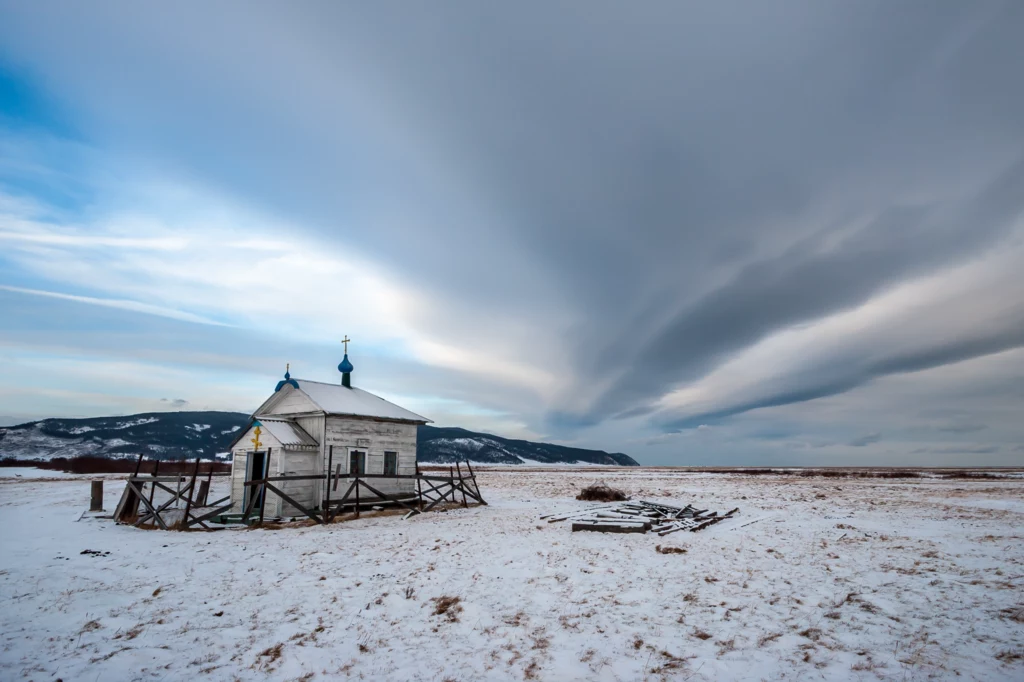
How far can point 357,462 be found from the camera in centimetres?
2347

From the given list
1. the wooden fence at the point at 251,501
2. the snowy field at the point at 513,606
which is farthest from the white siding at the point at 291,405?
the snowy field at the point at 513,606

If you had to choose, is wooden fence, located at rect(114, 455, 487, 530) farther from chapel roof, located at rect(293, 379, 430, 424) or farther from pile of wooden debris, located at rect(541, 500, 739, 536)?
pile of wooden debris, located at rect(541, 500, 739, 536)

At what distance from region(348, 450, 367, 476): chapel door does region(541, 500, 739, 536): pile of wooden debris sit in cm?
878

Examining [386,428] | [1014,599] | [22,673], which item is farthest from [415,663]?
[386,428]

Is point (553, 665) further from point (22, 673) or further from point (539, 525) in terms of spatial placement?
point (539, 525)

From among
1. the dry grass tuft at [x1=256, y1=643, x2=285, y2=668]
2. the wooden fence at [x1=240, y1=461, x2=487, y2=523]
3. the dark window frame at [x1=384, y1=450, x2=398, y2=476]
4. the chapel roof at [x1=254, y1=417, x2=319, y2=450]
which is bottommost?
the dry grass tuft at [x1=256, y1=643, x2=285, y2=668]

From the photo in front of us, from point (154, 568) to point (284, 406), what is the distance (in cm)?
1246

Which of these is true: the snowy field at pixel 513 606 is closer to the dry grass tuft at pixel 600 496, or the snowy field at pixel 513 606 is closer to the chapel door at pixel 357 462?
the chapel door at pixel 357 462

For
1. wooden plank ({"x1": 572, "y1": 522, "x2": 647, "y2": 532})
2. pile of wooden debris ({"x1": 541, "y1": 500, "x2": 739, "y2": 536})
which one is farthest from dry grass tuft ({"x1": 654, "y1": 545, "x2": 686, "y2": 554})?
wooden plank ({"x1": 572, "y1": 522, "x2": 647, "y2": 532})

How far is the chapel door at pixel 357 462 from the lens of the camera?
2314 cm

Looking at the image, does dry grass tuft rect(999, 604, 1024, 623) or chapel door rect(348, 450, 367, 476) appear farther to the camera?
chapel door rect(348, 450, 367, 476)

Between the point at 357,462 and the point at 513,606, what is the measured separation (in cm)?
1532

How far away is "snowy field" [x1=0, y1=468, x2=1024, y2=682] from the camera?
297 inches

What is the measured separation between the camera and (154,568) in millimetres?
12305
